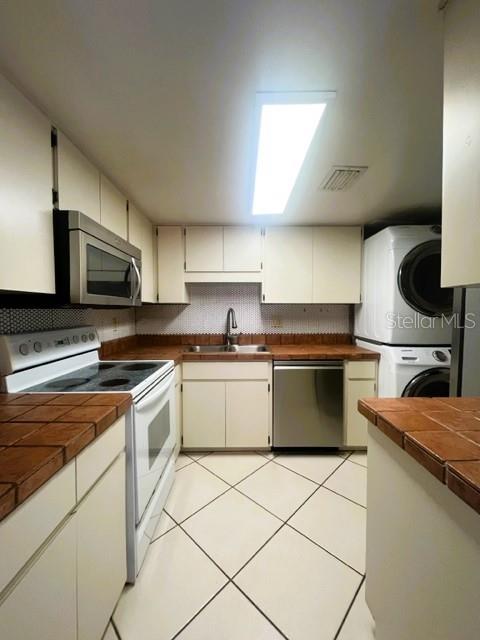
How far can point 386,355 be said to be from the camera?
2139 mm

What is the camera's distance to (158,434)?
1.55 meters

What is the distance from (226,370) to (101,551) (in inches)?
57.2

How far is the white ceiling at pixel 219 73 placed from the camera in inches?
28.9

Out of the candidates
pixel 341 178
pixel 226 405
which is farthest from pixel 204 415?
pixel 341 178

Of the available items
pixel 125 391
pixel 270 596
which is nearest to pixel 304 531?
pixel 270 596

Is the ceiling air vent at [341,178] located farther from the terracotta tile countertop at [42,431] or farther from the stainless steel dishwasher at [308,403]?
the terracotta tile countertop at [42,431]

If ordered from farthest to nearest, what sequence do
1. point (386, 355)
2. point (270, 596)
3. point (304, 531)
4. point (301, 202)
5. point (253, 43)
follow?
1. point (386, 355)
2. point (301, 202)
3. point (304, 531)
4. point (270, 596)
5. point (253, 43)

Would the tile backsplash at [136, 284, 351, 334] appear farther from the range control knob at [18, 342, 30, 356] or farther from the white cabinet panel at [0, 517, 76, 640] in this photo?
the white cabinet panel at [0, 517, 76, 640]

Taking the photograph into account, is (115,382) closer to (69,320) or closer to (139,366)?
(139,366)

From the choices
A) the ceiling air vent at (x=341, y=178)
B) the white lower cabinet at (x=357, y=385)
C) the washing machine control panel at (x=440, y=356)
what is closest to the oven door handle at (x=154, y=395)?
the white lower cabinet at (x=357, y=385)

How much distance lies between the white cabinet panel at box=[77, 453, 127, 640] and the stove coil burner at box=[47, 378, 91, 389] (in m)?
0.48

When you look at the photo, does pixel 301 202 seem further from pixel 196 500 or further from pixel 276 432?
pixel 196 500

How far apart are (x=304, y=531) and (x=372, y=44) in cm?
223

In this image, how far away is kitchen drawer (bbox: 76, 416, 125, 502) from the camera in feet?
2.65
